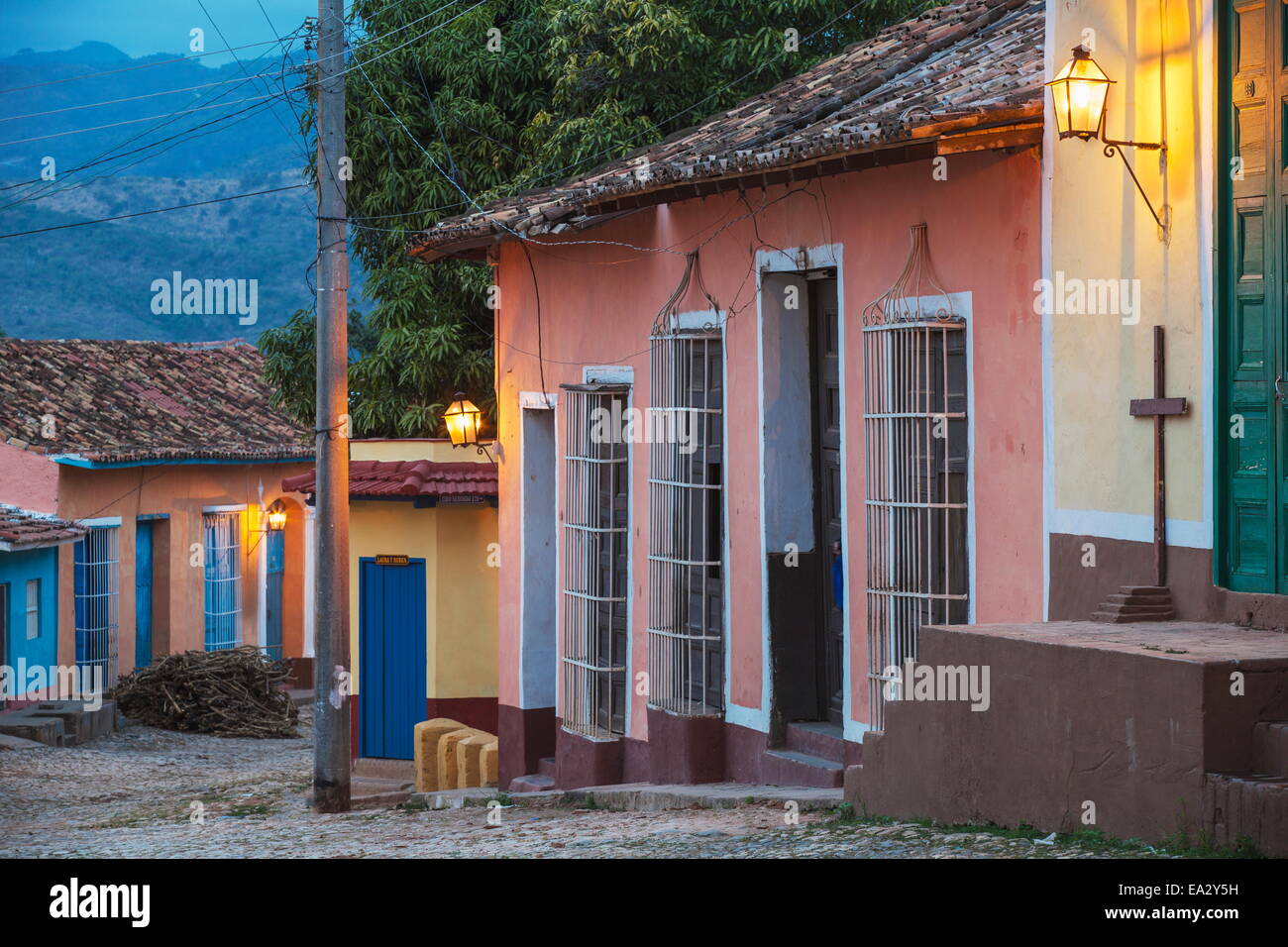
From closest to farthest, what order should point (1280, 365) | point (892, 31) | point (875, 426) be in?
point (1280, 365) → point (875, 426) → point (892, 31)

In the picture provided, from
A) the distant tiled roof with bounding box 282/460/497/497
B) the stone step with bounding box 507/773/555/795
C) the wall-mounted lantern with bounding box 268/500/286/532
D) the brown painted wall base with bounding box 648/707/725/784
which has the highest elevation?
the distant tiled roof with bounding box 282/460/497/497

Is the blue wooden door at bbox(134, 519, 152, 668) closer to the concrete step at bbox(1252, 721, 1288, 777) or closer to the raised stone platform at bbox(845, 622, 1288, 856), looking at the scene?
the raised stone platform at bbox(845, 622, 1288, 856)

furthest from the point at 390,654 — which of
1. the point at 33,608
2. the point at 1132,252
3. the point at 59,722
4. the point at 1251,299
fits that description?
the point at 1251,299

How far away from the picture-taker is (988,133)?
779cm

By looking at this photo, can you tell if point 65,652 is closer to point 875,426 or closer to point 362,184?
point 362,184

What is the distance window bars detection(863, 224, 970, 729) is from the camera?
8.46m

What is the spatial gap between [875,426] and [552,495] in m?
4.94

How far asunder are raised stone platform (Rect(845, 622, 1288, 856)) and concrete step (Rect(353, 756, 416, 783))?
9116 mm

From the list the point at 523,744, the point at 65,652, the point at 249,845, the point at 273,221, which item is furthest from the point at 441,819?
the point at 273,221

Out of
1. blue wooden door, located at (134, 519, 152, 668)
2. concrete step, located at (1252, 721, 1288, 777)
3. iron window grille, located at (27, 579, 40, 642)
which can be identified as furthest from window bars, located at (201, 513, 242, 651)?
concrete step, located at (1252, 721, 1288, 777)

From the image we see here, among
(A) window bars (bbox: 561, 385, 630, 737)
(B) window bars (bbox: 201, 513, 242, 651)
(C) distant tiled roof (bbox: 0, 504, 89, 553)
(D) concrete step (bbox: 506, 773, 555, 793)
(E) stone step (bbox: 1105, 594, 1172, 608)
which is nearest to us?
(E) stone step (bbox: 1105, 594, 1172, 608)

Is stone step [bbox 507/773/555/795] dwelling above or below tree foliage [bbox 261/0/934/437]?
below

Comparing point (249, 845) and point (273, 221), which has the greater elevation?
point (273, 221)

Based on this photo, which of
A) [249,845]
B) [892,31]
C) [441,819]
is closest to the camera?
[249,845]
